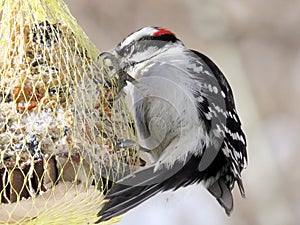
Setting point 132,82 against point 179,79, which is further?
point 179,79

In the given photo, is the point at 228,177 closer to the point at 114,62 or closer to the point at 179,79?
the point at 179,79

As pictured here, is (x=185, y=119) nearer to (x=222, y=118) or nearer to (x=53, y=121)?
(x=222, y=118)

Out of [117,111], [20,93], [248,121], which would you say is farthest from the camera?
[248,121]

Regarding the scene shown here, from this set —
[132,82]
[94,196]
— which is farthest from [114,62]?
[94,196]

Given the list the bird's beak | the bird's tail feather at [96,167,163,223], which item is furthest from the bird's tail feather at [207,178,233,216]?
the bird's beak

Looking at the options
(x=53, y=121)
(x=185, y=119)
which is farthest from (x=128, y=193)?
(x=185, y=119)

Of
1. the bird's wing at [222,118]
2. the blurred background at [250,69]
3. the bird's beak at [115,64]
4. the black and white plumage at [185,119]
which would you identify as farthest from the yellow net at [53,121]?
the blurred background at [250,69]

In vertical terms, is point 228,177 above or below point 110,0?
below
